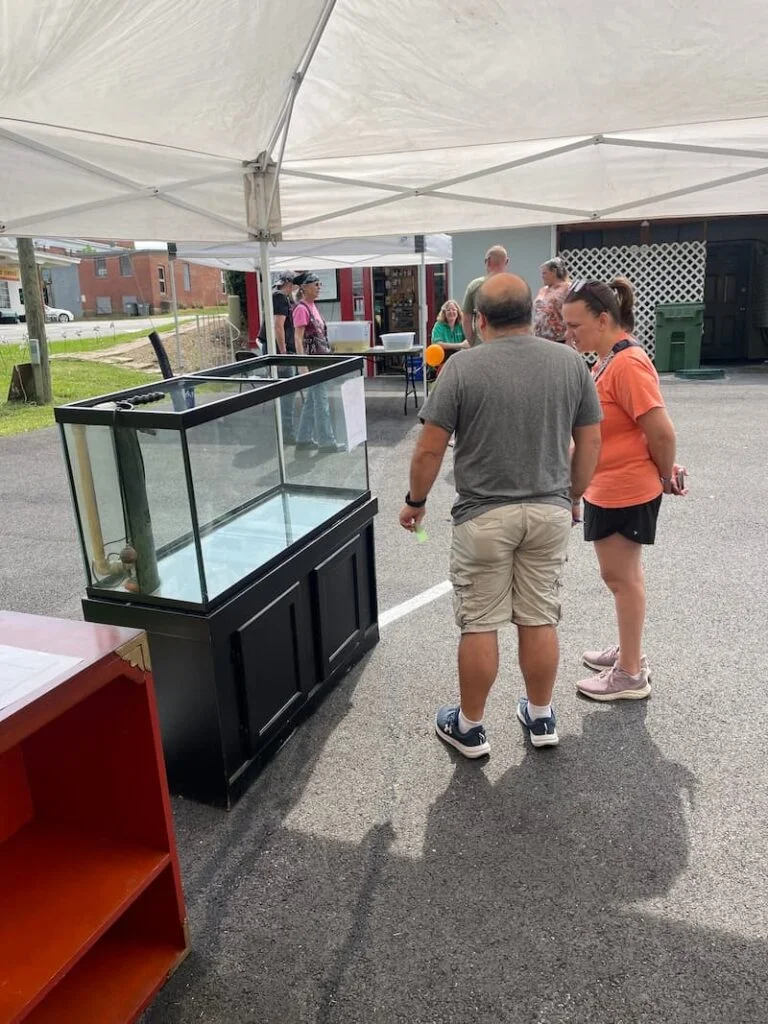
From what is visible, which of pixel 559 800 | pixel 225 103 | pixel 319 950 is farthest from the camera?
pixel 225 103

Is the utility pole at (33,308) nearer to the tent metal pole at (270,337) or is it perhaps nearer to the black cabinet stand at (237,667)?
the tent metal pole at (270,337)

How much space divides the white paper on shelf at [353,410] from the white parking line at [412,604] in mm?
1091

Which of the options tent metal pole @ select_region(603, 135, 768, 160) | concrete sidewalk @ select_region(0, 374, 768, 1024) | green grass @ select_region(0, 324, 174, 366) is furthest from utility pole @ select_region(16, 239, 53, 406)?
tent metal pole @ select_region(603, 135, 768, 160)

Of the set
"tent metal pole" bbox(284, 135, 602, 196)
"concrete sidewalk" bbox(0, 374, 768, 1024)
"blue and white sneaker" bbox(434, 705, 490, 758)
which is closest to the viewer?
"concrete sidewalk" bbox(0, 374, 768, 1024)

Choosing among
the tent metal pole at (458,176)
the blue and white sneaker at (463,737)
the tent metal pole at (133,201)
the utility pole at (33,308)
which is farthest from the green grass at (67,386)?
the blue and white sneaker at (463,737)

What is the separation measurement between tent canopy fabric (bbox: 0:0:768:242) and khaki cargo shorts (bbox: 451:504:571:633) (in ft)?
6.76

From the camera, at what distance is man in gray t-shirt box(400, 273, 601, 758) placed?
97.4 inches

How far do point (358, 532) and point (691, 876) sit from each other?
1.92m

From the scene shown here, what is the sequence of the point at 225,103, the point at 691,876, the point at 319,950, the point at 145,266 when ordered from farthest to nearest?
the point at 145,266 < the point at 225,103 < the point at 691,876 < the point at 319,950

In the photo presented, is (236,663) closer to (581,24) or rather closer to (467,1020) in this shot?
(467,1020)

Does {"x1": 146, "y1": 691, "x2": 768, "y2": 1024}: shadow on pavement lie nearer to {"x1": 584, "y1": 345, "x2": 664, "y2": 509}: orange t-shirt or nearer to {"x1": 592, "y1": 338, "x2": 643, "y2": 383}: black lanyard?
{"x1": 584, "y1": 345, "x2": 664, "y2": 509}: orange t-shirt

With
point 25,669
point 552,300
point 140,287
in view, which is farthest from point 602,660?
point 140,287

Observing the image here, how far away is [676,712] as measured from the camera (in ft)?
10.2

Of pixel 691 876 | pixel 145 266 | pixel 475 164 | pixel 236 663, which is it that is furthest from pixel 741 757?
pixel 145 266
